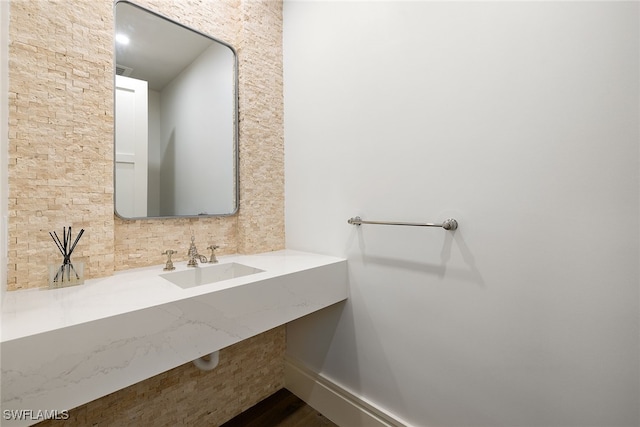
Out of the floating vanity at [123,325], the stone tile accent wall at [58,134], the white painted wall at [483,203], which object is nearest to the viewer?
the floating vanity at [123,325]

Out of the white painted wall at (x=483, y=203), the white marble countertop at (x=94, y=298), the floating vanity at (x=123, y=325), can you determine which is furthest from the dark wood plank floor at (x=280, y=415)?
the white marble countertop at (x=94, y=298)

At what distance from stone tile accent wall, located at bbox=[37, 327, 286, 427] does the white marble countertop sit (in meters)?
0.51

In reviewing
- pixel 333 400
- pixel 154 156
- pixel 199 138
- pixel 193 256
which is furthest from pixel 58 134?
pixel 333 400

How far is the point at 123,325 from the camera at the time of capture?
0.85 metres

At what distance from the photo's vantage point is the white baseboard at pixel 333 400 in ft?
4.73

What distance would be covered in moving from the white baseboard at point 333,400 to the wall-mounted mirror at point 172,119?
1084 mm

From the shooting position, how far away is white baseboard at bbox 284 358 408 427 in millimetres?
1441

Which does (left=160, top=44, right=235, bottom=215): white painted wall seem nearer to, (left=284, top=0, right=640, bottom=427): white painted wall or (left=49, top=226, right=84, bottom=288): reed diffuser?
(left=49, top=226, right=84, bottom=288): reed diffuser

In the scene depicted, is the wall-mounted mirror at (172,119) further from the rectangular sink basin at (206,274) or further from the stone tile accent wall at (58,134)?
the rectangular sink basin at (206,274)

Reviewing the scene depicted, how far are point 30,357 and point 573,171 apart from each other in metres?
1.58

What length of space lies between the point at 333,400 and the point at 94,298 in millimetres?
1286

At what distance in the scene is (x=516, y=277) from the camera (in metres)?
1.04

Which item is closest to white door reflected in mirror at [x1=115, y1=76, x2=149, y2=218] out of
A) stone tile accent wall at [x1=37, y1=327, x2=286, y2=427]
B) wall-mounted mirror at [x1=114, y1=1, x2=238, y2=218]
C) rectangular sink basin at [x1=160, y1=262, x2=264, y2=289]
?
wall-mounted mirror at [x1=114, y1=1, x2=238, y2=218]

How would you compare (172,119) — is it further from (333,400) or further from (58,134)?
(333,400)
